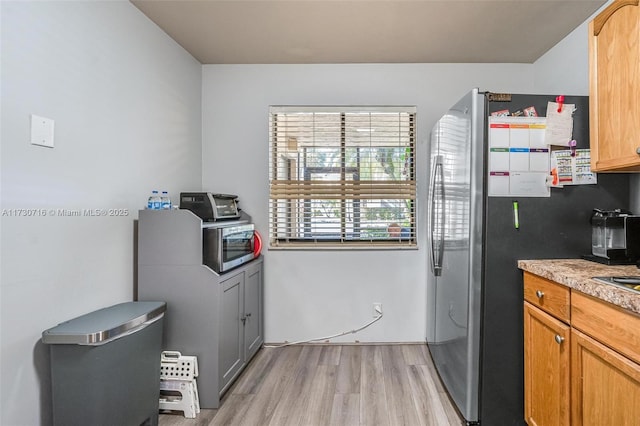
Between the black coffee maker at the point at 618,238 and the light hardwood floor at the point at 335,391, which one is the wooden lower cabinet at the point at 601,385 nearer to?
the black coffee maker at the point at 618,238

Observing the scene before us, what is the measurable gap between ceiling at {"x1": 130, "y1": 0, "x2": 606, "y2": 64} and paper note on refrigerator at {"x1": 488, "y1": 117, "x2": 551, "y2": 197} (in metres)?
0.90

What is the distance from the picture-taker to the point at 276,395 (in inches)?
90.2

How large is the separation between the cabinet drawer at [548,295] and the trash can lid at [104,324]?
1.99m

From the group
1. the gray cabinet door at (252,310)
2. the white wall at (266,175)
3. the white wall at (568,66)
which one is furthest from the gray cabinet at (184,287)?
the white wall at (568,66)

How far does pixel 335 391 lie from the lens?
2.33m

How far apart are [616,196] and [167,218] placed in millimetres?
2582

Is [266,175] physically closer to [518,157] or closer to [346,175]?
[346,175]

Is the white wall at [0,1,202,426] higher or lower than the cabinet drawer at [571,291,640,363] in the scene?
higher

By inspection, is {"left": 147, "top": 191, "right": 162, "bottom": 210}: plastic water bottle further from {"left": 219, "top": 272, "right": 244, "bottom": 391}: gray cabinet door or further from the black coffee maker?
the black coffee maker

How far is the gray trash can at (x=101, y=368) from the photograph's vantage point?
1482mm

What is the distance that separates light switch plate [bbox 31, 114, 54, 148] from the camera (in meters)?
1.50

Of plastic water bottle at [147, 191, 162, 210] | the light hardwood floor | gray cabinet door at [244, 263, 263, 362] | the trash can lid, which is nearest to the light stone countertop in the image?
the light hardwood floor

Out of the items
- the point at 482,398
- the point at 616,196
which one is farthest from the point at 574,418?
the point at 616,196

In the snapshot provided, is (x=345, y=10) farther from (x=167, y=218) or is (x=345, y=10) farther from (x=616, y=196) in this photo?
(x=616, y=196)
